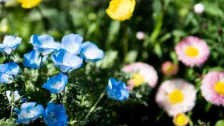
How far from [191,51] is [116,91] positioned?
770 mm

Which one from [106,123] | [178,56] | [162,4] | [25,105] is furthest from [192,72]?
[25,105]

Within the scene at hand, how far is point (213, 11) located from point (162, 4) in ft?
1.03

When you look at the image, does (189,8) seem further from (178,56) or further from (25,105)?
(25,105)

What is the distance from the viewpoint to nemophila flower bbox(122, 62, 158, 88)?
2.32 meters

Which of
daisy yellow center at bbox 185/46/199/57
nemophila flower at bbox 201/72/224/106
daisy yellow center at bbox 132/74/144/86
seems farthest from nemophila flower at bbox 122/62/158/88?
nemophila flower at bbox 201/72/224/106

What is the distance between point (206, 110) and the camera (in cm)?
228

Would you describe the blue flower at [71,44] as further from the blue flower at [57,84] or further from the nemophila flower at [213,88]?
the nemophila flower at [213,88]

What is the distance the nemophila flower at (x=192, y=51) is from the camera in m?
2.29

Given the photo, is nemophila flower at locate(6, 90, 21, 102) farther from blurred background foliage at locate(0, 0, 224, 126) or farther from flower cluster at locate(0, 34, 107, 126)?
blurred background foliage at locate(0, 0, 224, 126)

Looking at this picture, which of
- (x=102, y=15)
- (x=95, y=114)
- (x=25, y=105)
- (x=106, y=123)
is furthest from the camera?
(x=102, y=15)

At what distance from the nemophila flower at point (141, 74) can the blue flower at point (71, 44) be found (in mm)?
590

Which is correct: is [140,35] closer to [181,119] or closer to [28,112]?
[181,119]

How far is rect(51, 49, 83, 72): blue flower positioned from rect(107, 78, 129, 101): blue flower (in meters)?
0.17

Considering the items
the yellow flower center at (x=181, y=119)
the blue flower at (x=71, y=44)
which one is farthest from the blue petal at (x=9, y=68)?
the yellow flower center at (x=181, y=119)
